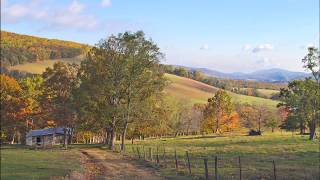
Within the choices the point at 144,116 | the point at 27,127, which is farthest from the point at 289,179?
the point at 27,127

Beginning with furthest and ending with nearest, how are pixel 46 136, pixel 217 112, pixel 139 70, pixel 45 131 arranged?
pixel 217 112
pixel 46 136
pixel 45 131
pixel 139 70

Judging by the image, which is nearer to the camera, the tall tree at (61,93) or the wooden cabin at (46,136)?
the tall tree at (61,93)

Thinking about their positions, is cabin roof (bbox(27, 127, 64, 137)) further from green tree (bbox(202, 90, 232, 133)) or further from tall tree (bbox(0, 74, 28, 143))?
green tree (bbox(202, 90, 232, 133))

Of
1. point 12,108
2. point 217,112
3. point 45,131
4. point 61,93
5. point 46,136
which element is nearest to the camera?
point 61,93

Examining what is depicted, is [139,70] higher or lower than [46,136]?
higher

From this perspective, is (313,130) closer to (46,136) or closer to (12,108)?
(46,136)

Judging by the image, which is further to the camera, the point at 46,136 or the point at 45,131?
the point at 46,136

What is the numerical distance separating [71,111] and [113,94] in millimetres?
10757

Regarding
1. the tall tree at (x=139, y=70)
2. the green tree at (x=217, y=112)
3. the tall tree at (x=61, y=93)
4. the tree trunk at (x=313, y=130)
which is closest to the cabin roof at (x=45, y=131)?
the tall tree at (x=61, y=93)

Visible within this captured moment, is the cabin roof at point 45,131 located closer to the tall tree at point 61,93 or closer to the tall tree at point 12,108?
the tall tree at point 12,108

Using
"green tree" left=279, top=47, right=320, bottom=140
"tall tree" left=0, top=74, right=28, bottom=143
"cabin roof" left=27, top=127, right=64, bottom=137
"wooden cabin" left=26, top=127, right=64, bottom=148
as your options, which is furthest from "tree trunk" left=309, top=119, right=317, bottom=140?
"tall tree" left=0, top=74, right=28, bottom=143

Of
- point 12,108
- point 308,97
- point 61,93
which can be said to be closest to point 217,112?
point 308,97

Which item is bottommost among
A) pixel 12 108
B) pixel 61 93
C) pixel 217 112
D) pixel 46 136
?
pixel 46 136

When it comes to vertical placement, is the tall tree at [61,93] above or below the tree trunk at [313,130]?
above
